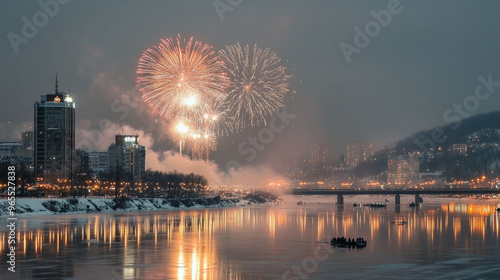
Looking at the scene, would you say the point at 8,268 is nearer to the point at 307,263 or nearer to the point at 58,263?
the point at 58,263

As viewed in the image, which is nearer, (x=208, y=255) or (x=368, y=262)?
(x=368, y=262)

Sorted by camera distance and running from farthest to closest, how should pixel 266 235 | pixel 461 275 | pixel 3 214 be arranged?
pixel 3 214 < pixel 266 235 < pixel 461 275

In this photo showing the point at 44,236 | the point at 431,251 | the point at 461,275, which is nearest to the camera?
the point at 461,275

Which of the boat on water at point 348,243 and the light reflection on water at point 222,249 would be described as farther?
the boat on water at point 348,243

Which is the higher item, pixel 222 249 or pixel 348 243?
pixel 348 243

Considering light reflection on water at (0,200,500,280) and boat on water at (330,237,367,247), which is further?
boat on water at (330,237,367,247)

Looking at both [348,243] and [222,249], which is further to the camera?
[348,243]

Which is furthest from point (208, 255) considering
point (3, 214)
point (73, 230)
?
point (3, 214)

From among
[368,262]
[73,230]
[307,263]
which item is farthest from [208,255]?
[73,230]

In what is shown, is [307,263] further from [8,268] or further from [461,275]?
[8,268]
